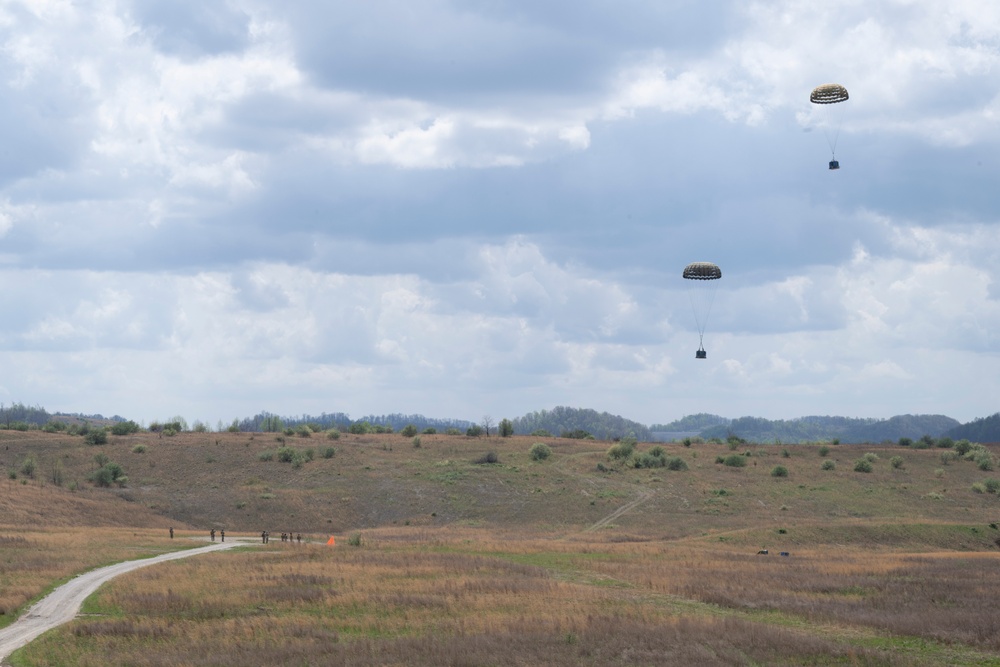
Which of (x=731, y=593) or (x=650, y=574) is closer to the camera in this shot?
(x=731, y=593)

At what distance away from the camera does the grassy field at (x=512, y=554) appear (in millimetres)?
27438

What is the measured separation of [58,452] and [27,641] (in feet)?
261

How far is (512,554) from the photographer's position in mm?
54188

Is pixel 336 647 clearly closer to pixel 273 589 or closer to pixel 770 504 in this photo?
pixel 273 589

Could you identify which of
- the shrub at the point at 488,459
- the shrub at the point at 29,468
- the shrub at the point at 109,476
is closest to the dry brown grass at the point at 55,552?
the shrub at the point at 109,476

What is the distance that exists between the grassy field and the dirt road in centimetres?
84

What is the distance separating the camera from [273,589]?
37281 millimetres

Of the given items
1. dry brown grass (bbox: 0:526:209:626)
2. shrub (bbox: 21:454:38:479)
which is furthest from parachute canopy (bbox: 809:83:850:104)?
shrub (bbox: 21:454:38:479)

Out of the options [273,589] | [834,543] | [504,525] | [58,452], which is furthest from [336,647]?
[58,452]

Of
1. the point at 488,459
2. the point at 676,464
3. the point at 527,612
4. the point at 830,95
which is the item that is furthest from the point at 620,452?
the point at 527,612

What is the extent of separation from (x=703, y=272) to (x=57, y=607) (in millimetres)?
56171

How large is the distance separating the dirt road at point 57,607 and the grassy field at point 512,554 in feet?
2.74

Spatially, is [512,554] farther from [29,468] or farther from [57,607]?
[29,468]

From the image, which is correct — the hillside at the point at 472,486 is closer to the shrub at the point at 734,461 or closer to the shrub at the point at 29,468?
the shrub at the point at 734,461
